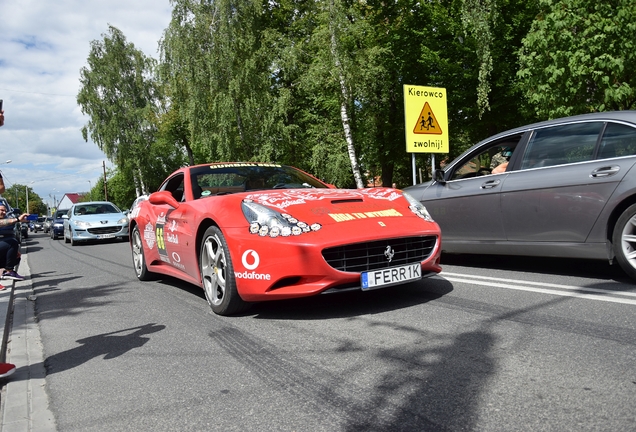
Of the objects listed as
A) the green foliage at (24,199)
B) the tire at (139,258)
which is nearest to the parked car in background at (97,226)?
the tire at (139,258)

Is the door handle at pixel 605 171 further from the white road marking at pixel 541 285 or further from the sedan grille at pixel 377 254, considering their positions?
the sedan grille at pixel 377 254

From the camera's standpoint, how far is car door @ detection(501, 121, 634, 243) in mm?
4836

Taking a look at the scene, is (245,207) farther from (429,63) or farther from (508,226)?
(429,63)

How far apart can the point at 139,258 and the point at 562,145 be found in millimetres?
5317

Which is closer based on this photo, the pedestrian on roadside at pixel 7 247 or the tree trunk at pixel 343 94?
the pedestrian on roadside at pixel 7 247

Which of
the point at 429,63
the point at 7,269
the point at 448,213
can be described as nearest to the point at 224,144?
the point at 429,63

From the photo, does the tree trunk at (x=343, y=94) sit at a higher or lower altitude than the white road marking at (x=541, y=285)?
higher

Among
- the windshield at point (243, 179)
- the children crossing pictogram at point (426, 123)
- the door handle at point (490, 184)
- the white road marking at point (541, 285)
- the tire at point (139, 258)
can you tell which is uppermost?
the children crossing pictogram at point (426, 123)

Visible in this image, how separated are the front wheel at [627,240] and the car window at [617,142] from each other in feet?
1.71

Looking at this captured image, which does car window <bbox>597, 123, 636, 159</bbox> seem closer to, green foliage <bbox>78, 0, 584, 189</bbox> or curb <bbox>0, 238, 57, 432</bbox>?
curb <bbox>0, 238, 57, 432</bbox>

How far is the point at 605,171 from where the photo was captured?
4785 millimetres

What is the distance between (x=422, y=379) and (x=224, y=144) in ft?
81.9

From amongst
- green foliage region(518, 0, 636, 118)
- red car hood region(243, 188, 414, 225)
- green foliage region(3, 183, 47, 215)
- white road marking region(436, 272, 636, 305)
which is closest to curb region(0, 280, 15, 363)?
red car hood region(243, 188, 414, 225)

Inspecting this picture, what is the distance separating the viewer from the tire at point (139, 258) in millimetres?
7031
